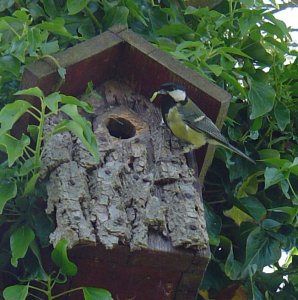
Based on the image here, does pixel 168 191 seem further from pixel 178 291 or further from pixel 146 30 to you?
pixel 146 30

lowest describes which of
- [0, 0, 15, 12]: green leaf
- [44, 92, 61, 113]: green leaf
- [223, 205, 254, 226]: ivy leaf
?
[223, 205, 254, 226]: ivy leaf

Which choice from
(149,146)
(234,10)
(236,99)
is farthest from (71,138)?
(234,10)

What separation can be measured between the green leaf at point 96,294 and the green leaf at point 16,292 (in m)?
0.12

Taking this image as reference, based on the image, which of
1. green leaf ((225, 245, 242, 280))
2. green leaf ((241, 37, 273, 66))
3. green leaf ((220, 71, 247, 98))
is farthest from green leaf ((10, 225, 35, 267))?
green leaf ((241, 37, 273, 66))

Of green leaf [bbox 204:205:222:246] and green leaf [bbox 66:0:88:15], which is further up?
green leaf [bbox 66:0:88:15]

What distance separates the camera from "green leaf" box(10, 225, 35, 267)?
2.26 meters

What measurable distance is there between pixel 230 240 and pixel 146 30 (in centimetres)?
71

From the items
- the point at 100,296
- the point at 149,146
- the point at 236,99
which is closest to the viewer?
the point at 100,296

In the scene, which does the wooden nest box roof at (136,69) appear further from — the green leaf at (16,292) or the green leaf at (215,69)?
the green leaf at (16,292)

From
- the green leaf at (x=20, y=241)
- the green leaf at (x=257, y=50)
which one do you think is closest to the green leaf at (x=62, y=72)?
the green leaf at (x=20, y=241)

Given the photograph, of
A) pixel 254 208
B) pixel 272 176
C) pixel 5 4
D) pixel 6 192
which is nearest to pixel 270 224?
pixel 254 208

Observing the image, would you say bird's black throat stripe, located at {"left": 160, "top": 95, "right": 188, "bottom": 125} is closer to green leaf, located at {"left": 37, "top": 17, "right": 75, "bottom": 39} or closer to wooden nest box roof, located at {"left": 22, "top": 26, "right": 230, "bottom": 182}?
wooden nest box roof, located at {"left": 22, "top": 26, "right": 230, "bottom": 182}

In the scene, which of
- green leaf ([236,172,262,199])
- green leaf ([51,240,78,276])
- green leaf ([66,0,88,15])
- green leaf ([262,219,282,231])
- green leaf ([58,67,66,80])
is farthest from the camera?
green leaf ([66,0,88,15])

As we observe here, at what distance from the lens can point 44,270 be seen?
230cm
